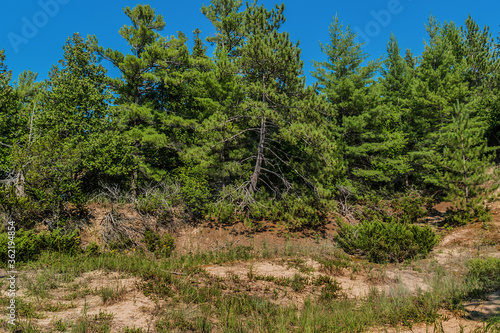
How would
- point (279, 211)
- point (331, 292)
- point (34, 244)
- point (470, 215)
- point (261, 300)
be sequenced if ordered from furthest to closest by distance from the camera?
point (279, 211), point (470, 215), point (34, 244), point (331, 292), point (261, 300)

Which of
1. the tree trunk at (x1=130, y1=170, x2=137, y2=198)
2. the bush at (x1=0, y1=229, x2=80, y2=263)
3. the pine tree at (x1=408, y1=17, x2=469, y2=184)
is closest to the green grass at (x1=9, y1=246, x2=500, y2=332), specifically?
A: the bush at (x1=0, y1=229, x2=80, y2=263)

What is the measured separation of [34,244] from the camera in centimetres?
935

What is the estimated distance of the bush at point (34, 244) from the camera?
8.45 m

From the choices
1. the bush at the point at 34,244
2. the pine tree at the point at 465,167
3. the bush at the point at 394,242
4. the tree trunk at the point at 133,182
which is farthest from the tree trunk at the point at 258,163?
the pine tree at the point at 465,167

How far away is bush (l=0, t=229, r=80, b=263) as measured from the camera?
8.45m

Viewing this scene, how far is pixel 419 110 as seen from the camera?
2108 centimetres

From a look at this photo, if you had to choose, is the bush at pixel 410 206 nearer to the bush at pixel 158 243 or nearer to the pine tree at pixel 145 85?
the bush at pixel 158 243

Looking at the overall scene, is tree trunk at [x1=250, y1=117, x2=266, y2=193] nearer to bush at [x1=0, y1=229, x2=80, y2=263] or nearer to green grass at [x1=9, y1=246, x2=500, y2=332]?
green grass at [x1=9, y1=246, x2=500, y2=332]

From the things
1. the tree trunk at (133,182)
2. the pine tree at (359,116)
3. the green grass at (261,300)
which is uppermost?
the pine tree at (359,116)

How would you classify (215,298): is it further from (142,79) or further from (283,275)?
(142,79)

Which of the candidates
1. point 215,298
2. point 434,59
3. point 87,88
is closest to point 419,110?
point 434,59

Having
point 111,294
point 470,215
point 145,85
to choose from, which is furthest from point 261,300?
point 145,85

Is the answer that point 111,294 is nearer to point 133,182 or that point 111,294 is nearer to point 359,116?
point 133,182

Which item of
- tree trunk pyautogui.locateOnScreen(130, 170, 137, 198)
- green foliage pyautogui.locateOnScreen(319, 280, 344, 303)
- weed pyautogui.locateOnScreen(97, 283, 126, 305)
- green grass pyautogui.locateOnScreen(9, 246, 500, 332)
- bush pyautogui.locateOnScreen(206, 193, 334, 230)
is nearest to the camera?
green grass pyautogui.locateOnScreen(9, 246, 500, 332)
